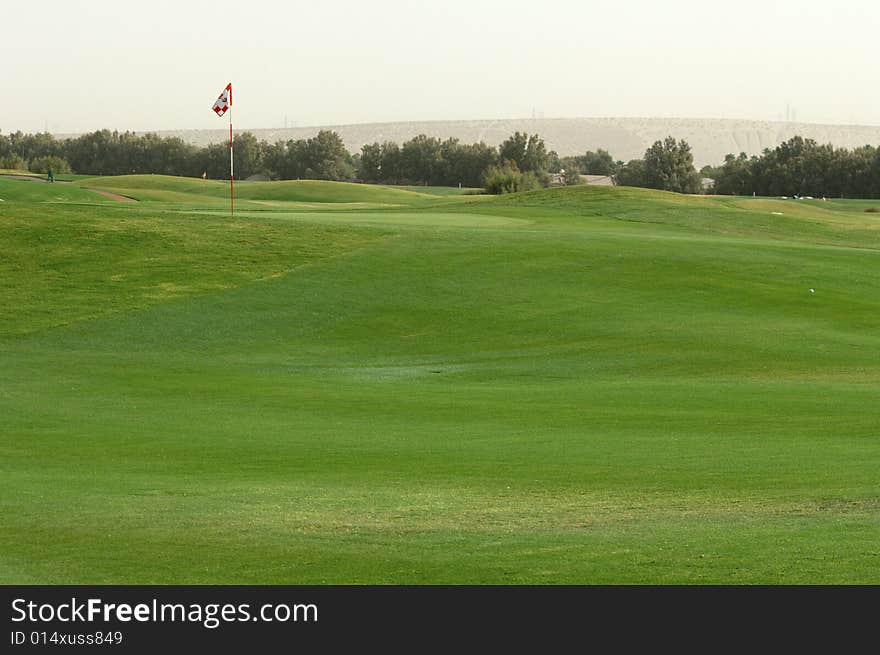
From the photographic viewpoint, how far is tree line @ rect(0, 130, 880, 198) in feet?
399

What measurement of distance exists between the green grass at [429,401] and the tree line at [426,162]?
2843 inches

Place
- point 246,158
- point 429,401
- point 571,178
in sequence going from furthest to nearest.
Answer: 1. point 246,158
2. point 571,178
3. point 429,401

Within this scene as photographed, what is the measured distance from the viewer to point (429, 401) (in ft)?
74.7

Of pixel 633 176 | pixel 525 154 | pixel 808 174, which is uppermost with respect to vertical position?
pixel 525 154

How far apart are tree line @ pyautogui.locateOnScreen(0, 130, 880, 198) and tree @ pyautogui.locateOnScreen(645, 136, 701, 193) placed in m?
0.11

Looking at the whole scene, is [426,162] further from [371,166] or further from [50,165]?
[50,165]

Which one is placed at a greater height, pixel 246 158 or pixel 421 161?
pixel 246 158

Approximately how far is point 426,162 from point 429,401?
419 ft

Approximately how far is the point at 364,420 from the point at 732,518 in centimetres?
909

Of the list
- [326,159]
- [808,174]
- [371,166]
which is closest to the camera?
[808,174]

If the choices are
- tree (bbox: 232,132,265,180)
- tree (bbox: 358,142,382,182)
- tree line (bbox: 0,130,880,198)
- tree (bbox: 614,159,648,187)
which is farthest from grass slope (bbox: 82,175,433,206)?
tree (bbox: 358,142,382,182)

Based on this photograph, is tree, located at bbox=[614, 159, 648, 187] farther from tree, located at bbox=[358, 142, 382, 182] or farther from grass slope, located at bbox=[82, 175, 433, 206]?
grass slope, located at bbox=[82, 175, 433, 206]

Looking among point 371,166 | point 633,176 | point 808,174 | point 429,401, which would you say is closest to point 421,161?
point 371,166

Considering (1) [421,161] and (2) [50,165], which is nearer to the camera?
(2) [50,165]
